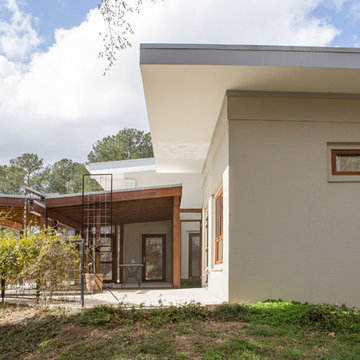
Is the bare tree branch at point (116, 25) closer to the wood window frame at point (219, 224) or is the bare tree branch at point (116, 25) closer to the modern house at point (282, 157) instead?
the modern house at point (282, 157)

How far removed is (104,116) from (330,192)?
40638mm

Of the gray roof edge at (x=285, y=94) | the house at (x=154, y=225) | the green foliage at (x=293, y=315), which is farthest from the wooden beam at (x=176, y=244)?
the green foliage at (x=293, y=315)

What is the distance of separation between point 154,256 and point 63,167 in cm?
2325

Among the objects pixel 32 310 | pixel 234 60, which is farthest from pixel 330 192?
pixel 32 310

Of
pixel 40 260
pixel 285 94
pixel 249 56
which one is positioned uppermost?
pixel 249 56

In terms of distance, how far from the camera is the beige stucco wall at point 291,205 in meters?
6.85

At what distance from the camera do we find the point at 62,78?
33.3 m

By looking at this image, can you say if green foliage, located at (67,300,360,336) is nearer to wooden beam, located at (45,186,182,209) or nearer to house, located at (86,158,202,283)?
wooden beam, located at (45,186,182,209)

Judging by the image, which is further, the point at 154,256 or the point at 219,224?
the point at 154,256

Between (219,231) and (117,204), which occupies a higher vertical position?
(117,204)

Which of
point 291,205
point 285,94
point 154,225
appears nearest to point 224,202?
point 291,205

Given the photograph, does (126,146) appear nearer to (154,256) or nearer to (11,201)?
(154,256)

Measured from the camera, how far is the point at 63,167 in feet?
127

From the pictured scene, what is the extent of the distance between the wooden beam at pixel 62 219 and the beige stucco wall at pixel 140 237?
6.15 feet
